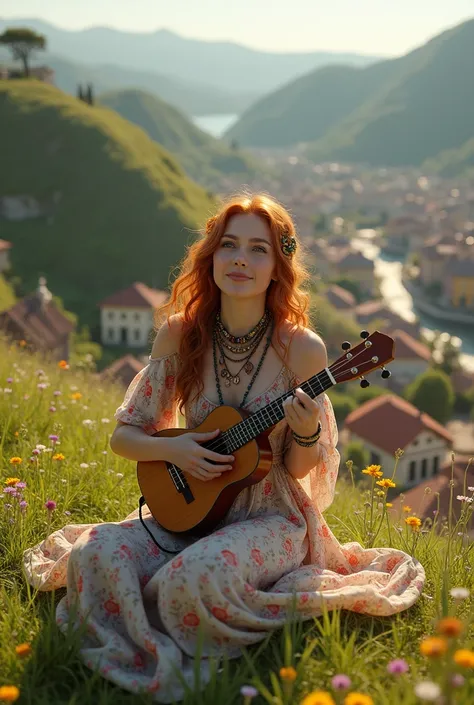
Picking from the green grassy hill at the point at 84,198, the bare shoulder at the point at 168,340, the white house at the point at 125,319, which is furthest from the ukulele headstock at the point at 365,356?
the green grassy hill at the point at 84,198

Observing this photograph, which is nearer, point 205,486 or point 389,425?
point 205,486

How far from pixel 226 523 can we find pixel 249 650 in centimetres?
60

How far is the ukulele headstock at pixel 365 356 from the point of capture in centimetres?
323

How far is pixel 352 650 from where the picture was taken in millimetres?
2943

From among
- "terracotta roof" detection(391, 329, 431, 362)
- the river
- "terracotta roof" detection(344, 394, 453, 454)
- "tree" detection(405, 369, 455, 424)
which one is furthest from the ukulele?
the river

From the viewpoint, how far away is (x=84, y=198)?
214 feet

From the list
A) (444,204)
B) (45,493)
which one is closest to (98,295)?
(45,493)

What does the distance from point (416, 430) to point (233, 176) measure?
139 meters

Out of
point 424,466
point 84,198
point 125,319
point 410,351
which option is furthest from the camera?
point 84,198

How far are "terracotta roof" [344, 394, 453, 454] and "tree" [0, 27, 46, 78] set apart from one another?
172 ft

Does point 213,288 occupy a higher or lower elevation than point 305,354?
higher

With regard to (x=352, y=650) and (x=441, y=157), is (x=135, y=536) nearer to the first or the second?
(x=352, y=650)

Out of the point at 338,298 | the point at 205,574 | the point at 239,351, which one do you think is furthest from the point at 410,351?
the point at 205,574

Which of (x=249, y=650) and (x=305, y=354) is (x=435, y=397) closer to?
(x=305, y=354)
